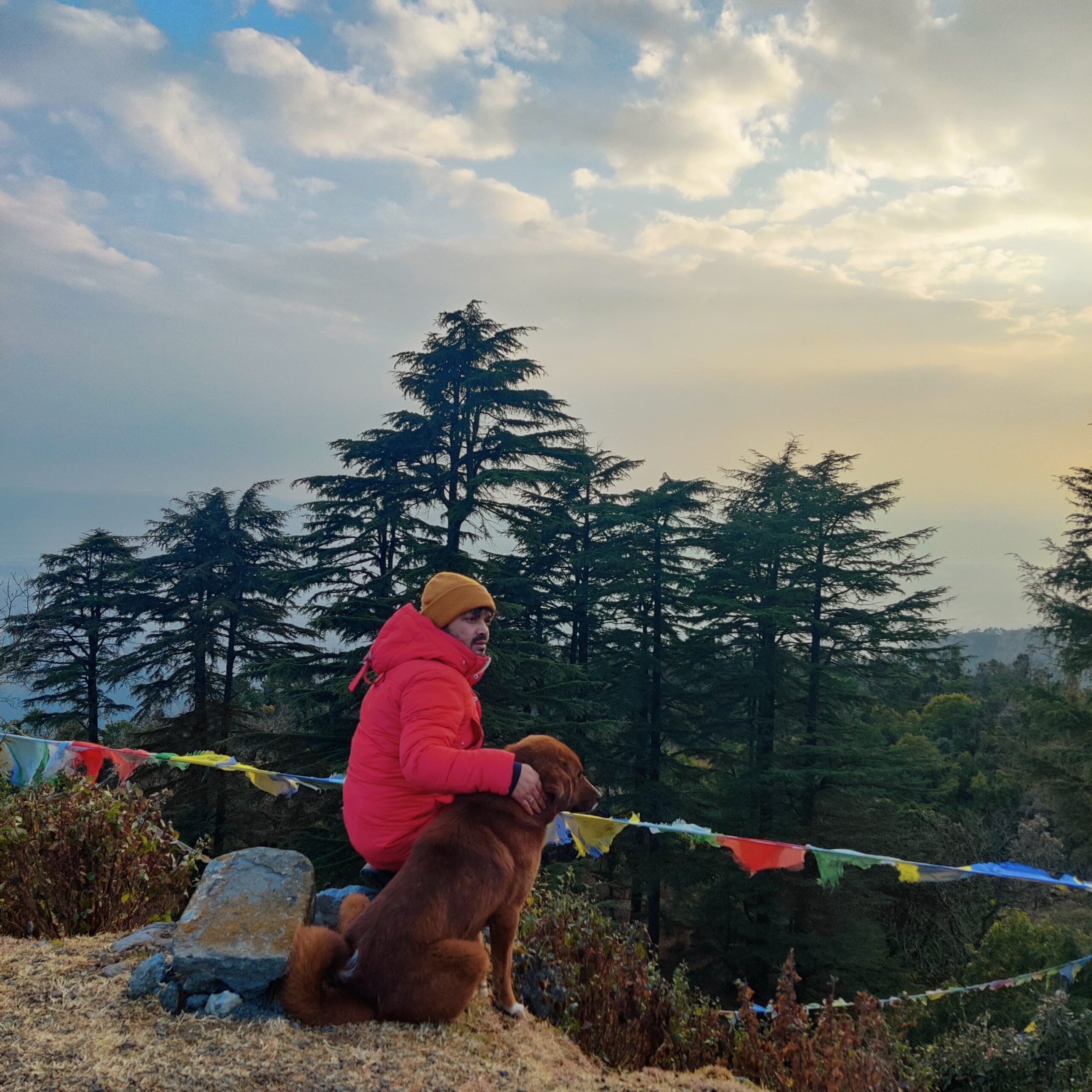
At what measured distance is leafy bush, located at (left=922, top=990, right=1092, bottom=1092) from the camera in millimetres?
7355

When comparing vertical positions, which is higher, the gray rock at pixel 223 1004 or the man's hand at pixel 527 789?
the man's hand at pixel 527 789

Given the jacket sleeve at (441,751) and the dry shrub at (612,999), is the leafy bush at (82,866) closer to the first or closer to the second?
the dry shrub at (612,999)

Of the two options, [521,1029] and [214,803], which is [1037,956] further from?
[214,803]

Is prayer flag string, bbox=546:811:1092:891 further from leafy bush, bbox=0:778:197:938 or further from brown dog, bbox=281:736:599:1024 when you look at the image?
leafy bush, bbox=0:778:197:938

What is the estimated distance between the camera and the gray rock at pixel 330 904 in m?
3.60

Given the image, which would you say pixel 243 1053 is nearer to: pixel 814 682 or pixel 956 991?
pixel 956 991

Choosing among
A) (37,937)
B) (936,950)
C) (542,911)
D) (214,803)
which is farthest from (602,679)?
(37,937)

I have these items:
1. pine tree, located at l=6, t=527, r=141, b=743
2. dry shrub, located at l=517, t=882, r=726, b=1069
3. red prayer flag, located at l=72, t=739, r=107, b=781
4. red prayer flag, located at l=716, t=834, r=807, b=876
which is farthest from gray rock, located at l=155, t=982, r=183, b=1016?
pine tree, located at l=6, t=527, r=141, b=743

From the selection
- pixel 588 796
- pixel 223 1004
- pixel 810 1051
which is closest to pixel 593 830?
pixel 810 1051

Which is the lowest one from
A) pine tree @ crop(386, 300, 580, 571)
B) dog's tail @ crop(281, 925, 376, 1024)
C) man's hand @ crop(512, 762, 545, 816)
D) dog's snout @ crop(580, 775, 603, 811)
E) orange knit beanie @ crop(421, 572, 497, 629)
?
dog's tail @ crop(281, 925, 376, 1024)

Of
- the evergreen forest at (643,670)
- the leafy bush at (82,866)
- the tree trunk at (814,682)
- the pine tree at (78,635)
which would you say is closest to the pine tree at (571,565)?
the evergreen forest at (643,670)

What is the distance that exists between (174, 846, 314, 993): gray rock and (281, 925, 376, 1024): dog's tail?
0.21m

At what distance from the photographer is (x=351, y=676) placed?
1688 cm

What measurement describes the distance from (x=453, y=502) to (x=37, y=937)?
1539 centimetres
